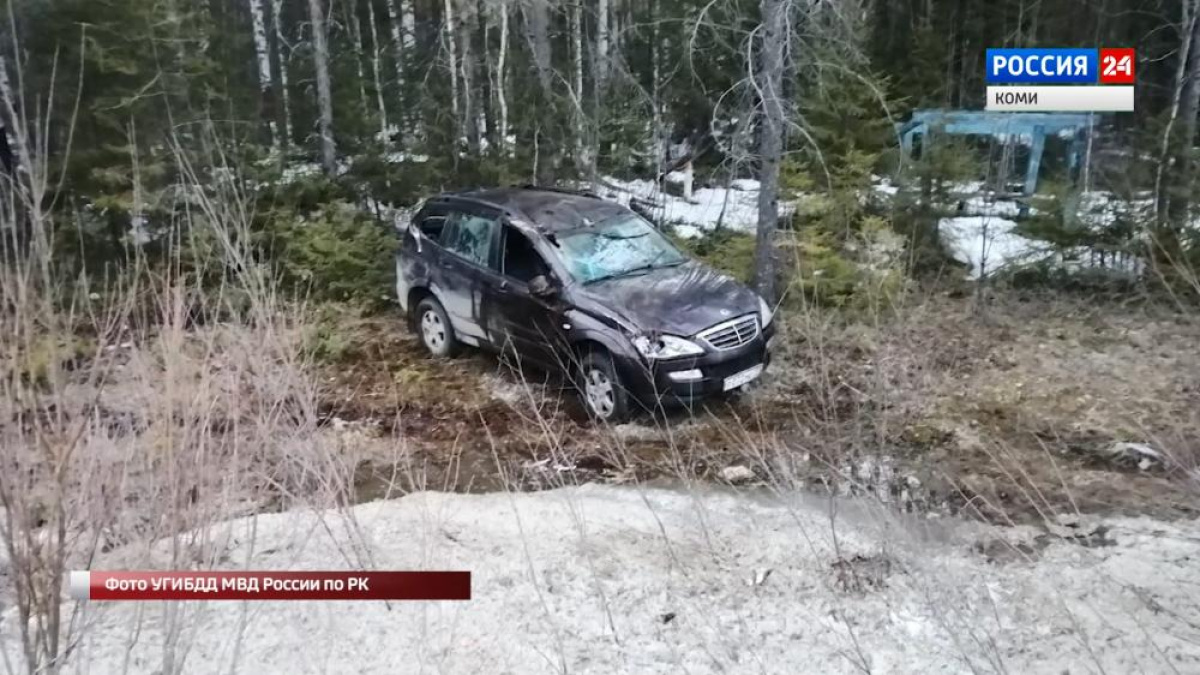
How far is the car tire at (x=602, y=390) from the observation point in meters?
5.64

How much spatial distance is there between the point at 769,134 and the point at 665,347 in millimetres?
2647

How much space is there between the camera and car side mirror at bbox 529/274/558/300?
5.87 m

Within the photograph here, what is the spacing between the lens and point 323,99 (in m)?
10.5

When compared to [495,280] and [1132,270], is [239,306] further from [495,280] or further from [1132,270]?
[1132,270]

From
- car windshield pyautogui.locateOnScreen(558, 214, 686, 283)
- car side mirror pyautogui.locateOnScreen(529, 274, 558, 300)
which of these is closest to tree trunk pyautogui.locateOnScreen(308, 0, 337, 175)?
car windshield pyautogui.locateOnScreen(558, 214, 686, 283)

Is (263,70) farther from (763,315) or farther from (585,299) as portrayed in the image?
(763,315)

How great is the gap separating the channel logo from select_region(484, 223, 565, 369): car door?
16.4ft

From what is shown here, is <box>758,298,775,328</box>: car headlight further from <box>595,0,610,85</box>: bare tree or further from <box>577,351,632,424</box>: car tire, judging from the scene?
<box>595,0,610,85</box>: bare tree

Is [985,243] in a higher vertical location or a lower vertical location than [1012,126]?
lower

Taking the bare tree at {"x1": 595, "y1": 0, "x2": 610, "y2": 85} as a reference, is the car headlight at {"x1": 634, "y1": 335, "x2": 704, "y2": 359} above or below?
below

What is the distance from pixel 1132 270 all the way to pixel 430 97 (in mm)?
8499

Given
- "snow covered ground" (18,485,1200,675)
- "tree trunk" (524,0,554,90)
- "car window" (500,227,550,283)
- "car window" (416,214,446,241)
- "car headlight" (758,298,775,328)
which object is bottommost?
"snow covered ground" (18,485,1200,675)

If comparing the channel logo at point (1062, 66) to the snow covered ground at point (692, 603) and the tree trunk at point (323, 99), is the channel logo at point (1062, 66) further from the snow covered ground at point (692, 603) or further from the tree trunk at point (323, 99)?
the tree trunk at point (323, 99)

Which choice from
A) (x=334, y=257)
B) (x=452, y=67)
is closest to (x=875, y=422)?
(x=334, y=257)
